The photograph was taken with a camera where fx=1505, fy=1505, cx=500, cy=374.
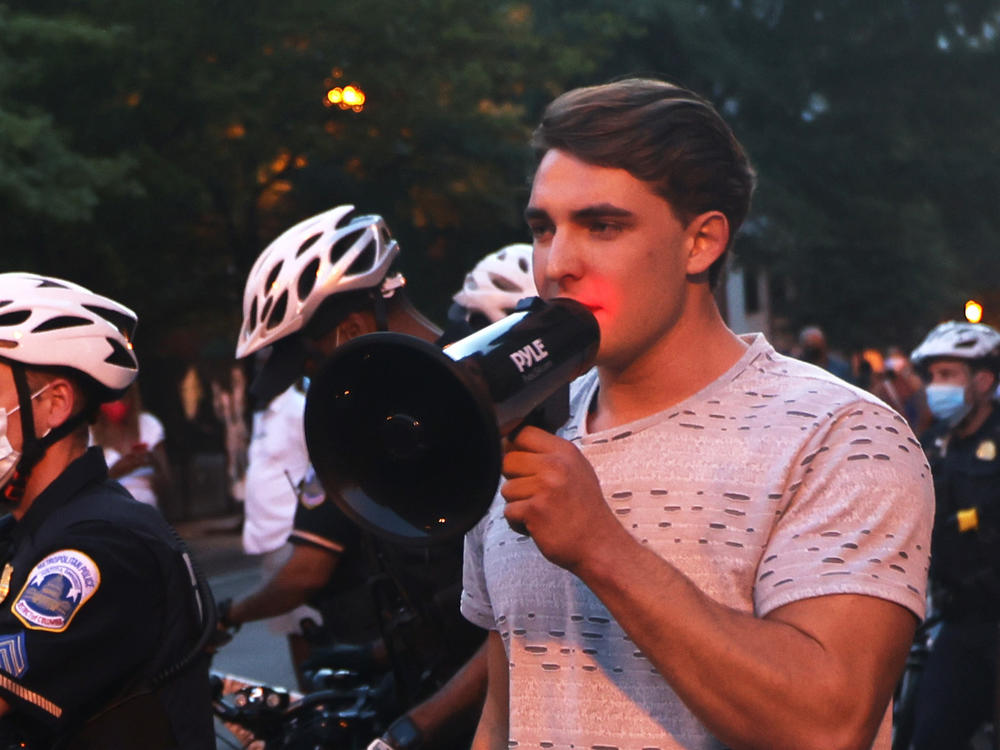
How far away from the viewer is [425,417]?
6.40 feet

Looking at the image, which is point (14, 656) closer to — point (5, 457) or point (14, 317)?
point (5, 457)

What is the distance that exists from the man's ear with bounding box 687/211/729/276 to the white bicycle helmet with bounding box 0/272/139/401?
6.36 feet

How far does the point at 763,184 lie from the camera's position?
31.4 meters

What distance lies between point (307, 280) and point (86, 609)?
157 cm

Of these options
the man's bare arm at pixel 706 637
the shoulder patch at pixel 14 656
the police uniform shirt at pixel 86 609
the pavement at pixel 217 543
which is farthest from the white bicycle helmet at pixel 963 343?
the pavement at pixel 217 543

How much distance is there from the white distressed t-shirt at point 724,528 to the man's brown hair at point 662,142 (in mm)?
265

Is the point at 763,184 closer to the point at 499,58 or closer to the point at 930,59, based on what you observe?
the point at 930,59

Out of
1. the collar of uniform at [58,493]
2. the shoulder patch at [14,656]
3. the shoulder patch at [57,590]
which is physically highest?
the collar of uniform at [58,493]

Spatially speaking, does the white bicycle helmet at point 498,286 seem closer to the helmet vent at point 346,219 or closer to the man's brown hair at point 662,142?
the helmet vent at point 346,219

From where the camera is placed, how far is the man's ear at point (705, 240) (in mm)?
2328

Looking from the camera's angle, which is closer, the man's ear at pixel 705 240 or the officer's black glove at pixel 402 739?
the man's ear at pixel 705 240

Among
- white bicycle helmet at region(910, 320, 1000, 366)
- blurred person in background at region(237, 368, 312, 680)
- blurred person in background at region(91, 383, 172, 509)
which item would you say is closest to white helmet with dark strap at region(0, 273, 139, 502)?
blurred person in background at region(237, 368, 312, 680)

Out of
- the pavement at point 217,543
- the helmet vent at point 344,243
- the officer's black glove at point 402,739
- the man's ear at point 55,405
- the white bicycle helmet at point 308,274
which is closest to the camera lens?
the officer's black glove at point 402,739

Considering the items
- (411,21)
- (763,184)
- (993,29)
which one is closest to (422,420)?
(411,21)
